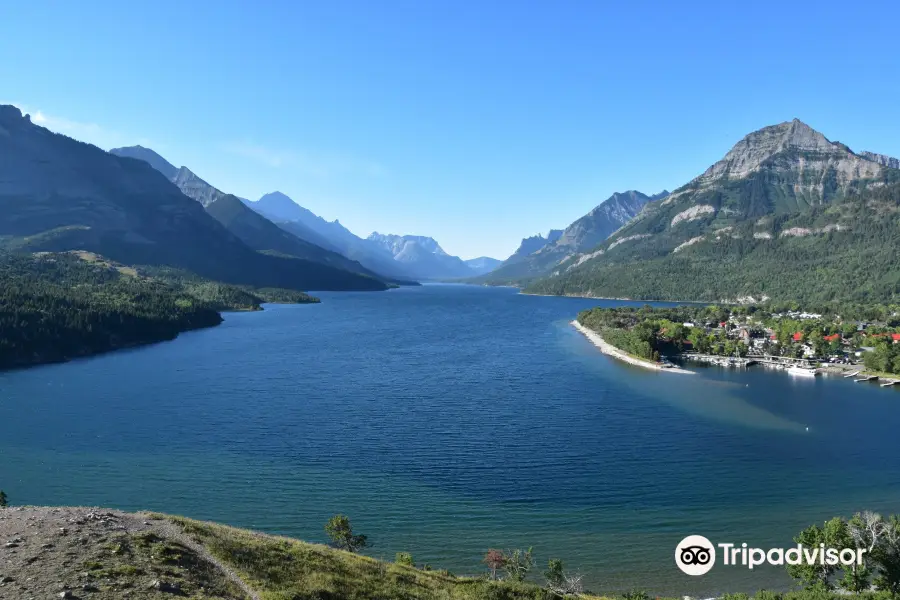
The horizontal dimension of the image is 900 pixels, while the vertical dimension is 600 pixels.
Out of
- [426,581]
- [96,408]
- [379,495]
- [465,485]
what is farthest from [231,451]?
[426,581]

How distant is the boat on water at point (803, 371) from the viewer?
12400 centimetres

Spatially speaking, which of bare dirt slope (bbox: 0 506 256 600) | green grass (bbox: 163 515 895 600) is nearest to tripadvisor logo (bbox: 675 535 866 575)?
green grass (bbox: 163 515 895 600)

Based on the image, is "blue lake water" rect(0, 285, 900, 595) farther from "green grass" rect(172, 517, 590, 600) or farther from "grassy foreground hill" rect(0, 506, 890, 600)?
"grassy foreground hill" rect(0, 506, 890, 600)

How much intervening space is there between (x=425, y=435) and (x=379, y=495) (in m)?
18.6

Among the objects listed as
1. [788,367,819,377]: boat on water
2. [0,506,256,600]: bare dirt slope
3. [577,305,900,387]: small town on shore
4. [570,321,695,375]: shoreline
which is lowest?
[0,506,256,600]: bare dirt slope

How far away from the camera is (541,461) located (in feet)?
201

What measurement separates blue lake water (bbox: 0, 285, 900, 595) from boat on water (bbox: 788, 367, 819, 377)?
19.6 ft

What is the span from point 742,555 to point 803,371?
102 m

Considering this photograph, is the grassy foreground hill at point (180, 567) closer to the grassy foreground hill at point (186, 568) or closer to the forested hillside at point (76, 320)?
the grassy foreground hill at point (186, 568)

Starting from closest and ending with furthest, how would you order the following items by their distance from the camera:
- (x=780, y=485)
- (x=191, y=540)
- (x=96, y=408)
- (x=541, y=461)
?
(x=191, y=540)
(x=780, y=485)
(x=541, y=461)
(x=96, y=408)

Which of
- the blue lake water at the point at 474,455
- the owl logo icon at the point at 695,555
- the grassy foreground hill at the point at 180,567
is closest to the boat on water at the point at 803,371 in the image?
the blue lake water at the point at 474,455

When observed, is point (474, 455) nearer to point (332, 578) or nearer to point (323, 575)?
point (323, 575)

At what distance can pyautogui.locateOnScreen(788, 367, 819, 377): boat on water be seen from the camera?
12400cm

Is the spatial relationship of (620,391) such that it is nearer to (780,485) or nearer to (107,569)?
(780,485)
